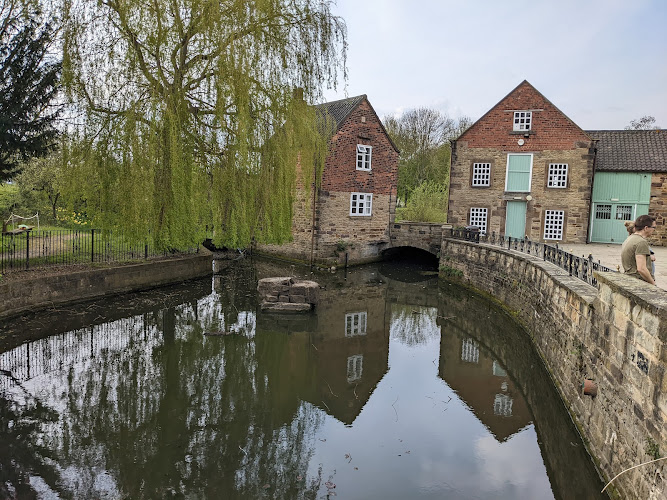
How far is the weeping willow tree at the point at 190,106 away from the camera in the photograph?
12.0 metres

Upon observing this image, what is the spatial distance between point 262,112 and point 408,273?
39.1 feet

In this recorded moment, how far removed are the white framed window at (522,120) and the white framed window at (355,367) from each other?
18.1m

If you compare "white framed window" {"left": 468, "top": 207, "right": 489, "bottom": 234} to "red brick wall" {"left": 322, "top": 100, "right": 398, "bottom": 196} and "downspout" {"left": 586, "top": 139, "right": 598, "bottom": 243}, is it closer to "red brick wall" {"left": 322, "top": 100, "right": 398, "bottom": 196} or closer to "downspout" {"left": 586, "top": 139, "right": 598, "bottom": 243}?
"red brick wall" {"left": 322, "top": 100, "right": 398, "bottom": 196}

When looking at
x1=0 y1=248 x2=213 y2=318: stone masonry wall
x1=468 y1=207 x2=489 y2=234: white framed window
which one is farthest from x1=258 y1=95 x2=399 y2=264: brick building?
x1=0 y1=248 x2=213 y2=318: stone masonry wall

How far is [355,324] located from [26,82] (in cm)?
1195

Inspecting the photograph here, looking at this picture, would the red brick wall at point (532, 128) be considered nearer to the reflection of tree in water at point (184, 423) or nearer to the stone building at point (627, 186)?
the stone building at point (627, 186)

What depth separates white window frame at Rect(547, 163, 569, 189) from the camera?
74.6ft

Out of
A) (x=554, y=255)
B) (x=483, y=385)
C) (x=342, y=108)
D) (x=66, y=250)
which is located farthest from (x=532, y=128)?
(x=66, y=250)

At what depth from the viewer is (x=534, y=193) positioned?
23.3 metres

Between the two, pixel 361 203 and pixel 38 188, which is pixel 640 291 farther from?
pixel 38 188

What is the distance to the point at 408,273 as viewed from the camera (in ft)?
73.7

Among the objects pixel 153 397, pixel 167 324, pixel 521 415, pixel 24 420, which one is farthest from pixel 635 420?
pixel 167 324

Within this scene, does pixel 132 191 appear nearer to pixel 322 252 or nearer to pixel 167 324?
pixel 167 324

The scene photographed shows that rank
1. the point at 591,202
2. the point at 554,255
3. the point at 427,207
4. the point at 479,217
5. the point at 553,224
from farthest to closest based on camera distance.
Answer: the point at 427,207 → the point at 479,217 → the point at 553,224 → the point at 591,202 → the point at 554,255
